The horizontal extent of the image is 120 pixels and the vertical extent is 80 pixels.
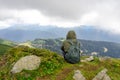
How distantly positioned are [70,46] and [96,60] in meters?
6.35

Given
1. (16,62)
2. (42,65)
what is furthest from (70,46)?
(16,62)

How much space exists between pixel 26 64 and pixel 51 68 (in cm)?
424

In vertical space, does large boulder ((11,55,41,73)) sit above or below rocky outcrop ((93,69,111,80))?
above

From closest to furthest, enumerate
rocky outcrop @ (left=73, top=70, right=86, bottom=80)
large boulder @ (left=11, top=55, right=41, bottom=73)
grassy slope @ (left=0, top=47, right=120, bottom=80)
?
rocky outcrop @ (left=73, top=70, right=86, bottom=80)
grassy slope @ (left=0, top=47, right=120, bottom=80)
large boulder @ (left=11, top=55, right=41, bottom=73)

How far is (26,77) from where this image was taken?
1665 inches

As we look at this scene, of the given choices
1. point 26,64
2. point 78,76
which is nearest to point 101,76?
point 78,76

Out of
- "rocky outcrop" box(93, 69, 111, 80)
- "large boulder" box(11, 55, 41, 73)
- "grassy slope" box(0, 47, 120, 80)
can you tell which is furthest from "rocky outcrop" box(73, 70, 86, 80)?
"large boulder" box(11, 55, 41, 73)

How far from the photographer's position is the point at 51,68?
44531mm

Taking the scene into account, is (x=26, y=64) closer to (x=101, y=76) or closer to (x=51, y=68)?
(x=51, y=68)

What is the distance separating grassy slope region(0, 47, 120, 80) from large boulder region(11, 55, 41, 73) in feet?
2.58

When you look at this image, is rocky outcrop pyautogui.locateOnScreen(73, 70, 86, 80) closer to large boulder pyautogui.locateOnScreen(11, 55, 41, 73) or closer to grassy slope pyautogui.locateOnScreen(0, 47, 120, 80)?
grassy slope pyautogui.locateOnScreen(0, 47, 120, 80)

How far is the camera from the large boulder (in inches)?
1725

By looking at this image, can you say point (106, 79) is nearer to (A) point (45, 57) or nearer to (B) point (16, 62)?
(A) point (45, 57)

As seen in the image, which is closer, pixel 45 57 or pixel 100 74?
pixel 100 74
